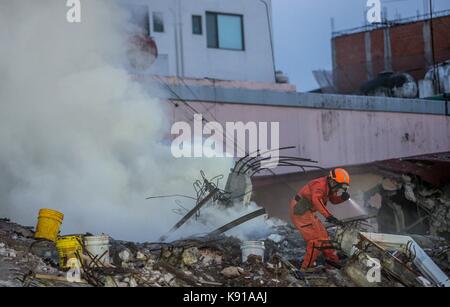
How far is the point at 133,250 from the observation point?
34.6ft

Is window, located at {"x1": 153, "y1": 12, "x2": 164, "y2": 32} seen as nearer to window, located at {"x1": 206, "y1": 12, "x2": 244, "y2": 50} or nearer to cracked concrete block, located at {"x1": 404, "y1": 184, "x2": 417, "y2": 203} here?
window, located at {"x1": 206, "y1": 12, "x2": 244, "y2": 50}

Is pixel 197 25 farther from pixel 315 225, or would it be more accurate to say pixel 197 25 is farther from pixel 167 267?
pixel 167 267

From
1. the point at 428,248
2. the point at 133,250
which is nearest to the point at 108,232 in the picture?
the point at 133,250

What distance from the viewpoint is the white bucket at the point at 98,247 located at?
32.9 ft

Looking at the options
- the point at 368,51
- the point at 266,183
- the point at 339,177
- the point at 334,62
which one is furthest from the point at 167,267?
the point at 334,62

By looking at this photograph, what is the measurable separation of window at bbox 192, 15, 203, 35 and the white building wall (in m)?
0.11

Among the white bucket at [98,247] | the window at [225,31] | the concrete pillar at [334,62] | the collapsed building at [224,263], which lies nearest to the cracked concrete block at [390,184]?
the collapsed building at [224,263]

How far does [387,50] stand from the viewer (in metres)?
32.2

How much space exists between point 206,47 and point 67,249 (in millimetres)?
14489

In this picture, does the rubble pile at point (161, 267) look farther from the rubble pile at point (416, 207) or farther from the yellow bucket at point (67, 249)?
the rubble pile at point (416, 207)

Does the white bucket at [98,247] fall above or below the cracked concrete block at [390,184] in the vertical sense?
below

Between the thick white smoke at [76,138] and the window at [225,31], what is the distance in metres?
8.83

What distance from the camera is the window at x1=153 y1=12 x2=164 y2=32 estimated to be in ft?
74.3
